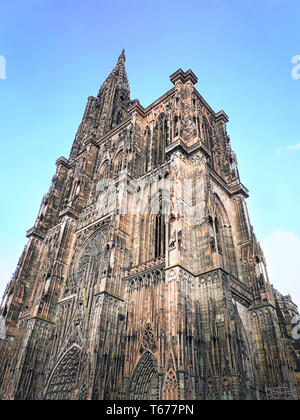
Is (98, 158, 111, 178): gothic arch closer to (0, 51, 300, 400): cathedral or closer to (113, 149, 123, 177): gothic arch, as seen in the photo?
(0, 51, 300, 400): cathedral

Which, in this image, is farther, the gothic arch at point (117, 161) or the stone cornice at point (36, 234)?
the stone cornice at point (36, 234)

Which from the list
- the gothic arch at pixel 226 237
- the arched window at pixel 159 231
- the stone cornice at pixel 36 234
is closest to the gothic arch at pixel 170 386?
the arched window at pixel 159 231

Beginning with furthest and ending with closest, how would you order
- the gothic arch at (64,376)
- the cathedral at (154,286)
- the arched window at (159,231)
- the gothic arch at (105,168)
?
the gothic arch at (105,168), the arched window at (159,231), the gothic arch at (64,376), the cathedral at (154,286)

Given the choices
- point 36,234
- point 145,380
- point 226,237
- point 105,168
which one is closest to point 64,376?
point 145,380

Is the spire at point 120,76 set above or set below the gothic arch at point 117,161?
above

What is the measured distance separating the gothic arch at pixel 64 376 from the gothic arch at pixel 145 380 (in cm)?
416

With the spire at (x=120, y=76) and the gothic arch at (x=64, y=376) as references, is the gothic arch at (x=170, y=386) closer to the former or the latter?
the gothic arch at (x=64, y=376)

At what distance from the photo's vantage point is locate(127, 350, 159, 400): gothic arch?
14312 mm

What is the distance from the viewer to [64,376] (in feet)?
58.2

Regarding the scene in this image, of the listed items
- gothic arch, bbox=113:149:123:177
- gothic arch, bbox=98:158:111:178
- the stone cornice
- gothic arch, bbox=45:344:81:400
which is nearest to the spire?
gothic arch, bbox=98:158:111:178

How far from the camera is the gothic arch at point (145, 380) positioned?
14312mm

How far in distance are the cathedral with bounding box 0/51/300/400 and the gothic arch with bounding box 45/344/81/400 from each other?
0.21ft

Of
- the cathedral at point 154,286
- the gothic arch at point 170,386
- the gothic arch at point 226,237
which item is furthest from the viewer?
the gothic arch at point 226,237
